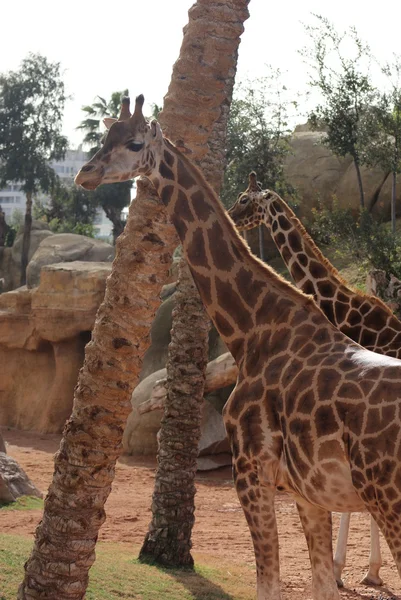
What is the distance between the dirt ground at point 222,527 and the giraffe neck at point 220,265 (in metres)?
3.83

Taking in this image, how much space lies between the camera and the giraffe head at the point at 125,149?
6.10 meters

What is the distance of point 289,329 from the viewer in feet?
19.5

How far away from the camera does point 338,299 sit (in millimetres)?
8523

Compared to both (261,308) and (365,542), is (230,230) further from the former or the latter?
(365,542)

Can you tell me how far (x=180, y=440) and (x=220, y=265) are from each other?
12.1 feet

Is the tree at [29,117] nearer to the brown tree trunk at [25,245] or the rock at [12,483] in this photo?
the brown tree trunk at [25,245]

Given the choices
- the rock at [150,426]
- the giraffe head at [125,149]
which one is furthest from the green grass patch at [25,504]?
the giraffe head at [125,149]

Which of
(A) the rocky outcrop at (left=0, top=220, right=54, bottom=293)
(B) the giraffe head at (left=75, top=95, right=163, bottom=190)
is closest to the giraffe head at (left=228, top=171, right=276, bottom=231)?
(B) the giraffe head at (left=75, top=95, right=163, bottom=190)

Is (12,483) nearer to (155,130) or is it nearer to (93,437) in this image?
(93,437)

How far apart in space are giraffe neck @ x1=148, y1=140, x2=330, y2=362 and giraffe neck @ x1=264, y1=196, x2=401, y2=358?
2.22 meters

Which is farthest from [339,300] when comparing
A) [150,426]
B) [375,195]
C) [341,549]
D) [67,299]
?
[375,195]

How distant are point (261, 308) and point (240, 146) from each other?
73.3ft

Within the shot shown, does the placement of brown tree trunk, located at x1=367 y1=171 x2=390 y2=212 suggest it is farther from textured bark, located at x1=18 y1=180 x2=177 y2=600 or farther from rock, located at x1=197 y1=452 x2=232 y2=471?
textured bark, located at x1=18 y1=180 x2=177 y2=600

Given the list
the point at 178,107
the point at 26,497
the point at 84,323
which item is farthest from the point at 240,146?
the point at 178,107
